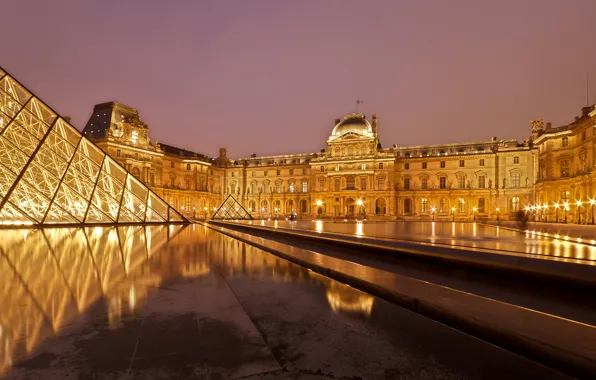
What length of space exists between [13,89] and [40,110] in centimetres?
168

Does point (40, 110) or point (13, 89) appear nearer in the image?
point (13, 89)

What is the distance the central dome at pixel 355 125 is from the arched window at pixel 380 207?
Answer: 38.3 feet

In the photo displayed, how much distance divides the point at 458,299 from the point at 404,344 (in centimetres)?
104

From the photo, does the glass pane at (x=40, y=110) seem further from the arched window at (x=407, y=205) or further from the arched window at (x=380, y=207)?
the arched window at (x=407, y=205)

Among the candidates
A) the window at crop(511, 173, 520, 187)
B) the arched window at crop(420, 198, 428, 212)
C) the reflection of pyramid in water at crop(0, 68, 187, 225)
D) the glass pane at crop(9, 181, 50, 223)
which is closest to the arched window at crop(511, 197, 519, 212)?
the window at crop(511, 173, 520, 187)

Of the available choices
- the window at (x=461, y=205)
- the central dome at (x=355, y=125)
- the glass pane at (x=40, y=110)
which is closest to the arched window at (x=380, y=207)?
the window at (x=461, y=205)

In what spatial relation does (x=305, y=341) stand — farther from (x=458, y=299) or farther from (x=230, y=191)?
(x=230, y=191)

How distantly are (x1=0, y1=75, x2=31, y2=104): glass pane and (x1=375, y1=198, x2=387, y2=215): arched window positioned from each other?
153 ft

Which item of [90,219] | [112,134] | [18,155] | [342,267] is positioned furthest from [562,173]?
[112,134]

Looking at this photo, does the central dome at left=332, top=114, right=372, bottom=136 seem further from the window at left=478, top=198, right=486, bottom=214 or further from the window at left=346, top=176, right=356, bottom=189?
the window at left=478, top=198, right=486, bottom=214

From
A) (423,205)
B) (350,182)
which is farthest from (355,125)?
(423,205)

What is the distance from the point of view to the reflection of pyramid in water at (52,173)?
17.5 meters

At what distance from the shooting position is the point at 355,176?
184ft

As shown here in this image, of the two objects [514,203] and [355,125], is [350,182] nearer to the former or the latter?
[355,125]
